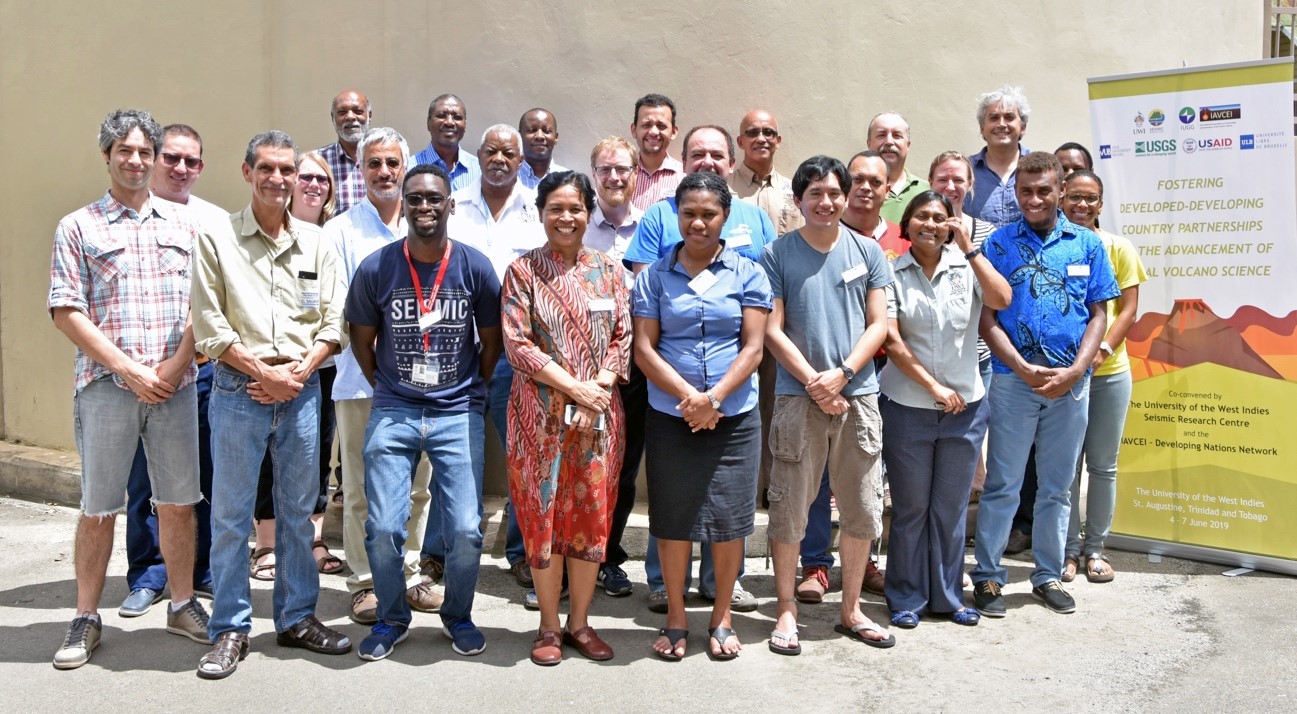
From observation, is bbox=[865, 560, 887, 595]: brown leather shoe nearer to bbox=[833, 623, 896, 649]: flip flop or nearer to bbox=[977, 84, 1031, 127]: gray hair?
bbox=[833, 623, 896, 649]: flip flop

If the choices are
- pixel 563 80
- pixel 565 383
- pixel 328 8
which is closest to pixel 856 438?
pixel 565 383

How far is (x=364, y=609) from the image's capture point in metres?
4.89

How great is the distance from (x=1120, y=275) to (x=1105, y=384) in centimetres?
56

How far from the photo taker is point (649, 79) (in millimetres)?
6309

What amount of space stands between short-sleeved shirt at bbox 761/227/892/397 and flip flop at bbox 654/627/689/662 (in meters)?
1.11

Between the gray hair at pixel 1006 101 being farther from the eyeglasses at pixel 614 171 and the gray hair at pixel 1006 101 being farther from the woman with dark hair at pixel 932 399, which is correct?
the eyeglasses at pixel 614 171

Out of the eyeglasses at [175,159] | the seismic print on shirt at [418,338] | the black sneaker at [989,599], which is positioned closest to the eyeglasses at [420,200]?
the seismic print on shirt at [418,338]

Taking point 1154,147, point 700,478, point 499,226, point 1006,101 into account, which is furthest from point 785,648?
point 1154,147

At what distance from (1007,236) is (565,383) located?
7.77ft

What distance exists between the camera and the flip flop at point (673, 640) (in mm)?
4441

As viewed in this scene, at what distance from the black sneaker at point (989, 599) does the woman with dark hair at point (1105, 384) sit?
25.1 inches

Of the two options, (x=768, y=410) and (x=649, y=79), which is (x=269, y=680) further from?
(x=649, y=79)

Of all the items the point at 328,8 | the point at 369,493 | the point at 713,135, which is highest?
the point at 328,8

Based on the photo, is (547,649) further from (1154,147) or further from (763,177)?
(1154,147)
